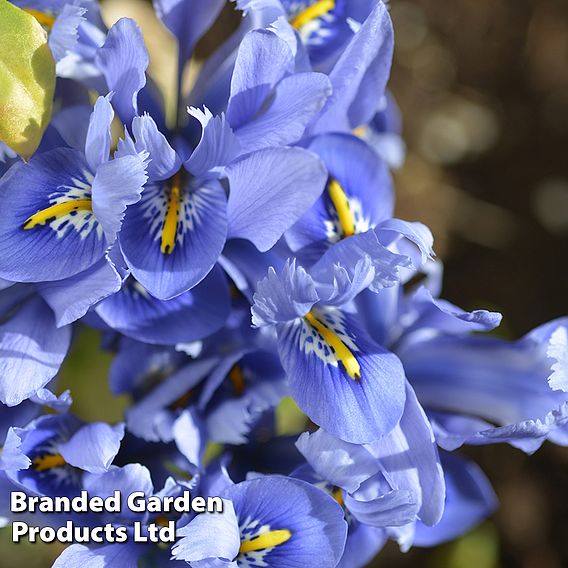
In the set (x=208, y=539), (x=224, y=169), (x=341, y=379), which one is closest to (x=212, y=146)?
(x=224, y=169)

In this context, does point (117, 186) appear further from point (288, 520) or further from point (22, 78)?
point (288, 520)

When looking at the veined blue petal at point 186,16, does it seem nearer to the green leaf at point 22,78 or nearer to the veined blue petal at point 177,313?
the green leaf at point 22,78

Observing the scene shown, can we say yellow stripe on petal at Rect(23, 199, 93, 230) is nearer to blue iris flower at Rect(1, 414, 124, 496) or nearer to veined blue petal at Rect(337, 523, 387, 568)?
blue iris flower at Rect(1, 414, 124, 496)

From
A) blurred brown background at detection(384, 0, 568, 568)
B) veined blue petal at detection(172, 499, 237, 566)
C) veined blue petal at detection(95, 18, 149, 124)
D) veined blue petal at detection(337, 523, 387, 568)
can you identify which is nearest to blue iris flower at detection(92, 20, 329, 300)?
A: veined blue petal at detection(95, 18, 149, 124)

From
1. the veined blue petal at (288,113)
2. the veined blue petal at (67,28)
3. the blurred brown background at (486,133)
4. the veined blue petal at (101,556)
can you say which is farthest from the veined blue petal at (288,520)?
the blurred brown background at (486,133)

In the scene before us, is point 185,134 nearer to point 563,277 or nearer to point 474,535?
point 474,535
